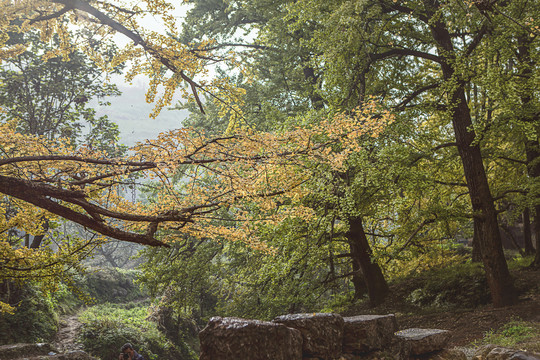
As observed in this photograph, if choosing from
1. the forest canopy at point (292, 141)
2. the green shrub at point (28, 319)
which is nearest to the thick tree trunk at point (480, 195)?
the forest canopy at point (292, 141)

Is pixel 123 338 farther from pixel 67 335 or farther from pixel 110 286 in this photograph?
pixel 110 286

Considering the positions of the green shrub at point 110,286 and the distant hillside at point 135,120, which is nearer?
the green shrub at point 110,286

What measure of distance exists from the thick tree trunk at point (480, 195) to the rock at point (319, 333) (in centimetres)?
490

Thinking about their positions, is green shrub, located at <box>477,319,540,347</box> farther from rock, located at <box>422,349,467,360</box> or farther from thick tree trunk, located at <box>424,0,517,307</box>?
thick tree trunk, located at <box>424,0,517,307</box>

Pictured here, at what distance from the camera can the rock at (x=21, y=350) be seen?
7047 mm

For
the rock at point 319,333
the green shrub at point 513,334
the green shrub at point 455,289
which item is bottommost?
the green shrub at point 513,334

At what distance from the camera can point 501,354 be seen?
462cm

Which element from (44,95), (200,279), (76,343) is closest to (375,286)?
(200,279)

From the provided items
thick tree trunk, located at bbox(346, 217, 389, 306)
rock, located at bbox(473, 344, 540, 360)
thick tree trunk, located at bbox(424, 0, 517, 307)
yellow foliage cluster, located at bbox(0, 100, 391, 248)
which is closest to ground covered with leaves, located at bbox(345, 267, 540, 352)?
thick tree trunk, located at bbox(346, 217, 389, 306)

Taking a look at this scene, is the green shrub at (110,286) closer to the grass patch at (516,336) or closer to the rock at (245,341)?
the rock at (245,341)

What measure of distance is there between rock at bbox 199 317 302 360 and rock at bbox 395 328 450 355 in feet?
6.20

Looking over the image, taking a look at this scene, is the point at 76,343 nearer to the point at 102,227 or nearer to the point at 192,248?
the point at 192,248

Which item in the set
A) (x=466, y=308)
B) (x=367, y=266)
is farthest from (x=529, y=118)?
(x=367, y=266)

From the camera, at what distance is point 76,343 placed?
36.7ft
